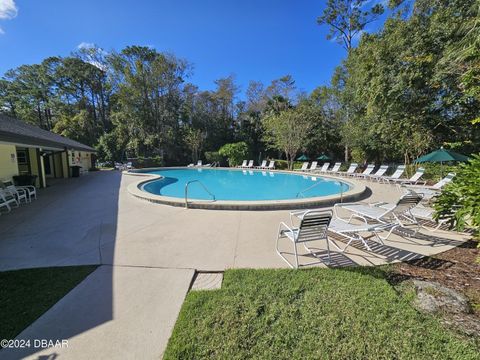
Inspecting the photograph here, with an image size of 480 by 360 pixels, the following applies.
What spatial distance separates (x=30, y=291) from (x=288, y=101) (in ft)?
90.7

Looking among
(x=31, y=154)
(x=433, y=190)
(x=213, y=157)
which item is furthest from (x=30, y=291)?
(x=213, y=157)

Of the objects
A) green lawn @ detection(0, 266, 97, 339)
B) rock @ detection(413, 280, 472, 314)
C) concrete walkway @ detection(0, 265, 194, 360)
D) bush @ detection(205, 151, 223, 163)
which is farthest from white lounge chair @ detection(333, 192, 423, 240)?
bush @ detection(205, 151, 223, 163)

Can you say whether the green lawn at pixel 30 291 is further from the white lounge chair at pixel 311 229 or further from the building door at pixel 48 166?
the building door at pixel 48 166

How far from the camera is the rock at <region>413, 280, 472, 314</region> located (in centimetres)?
249

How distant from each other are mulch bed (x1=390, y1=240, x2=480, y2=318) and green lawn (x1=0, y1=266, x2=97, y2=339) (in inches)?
172

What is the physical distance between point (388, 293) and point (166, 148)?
96.7ft

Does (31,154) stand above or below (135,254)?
above

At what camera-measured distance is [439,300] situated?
2602 mm

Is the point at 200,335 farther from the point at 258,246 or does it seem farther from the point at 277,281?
the point at 258,246

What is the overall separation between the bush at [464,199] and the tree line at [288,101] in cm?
178

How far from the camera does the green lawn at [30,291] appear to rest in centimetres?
238

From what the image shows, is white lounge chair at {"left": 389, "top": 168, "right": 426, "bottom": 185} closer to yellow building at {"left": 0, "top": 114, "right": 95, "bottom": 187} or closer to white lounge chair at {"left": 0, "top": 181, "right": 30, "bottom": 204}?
yellow building at {"left": 0, "top": 114, "right": 95, "bottom": 187}

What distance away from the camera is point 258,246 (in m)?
4.23

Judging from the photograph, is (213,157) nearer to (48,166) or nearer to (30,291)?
(48,166)
